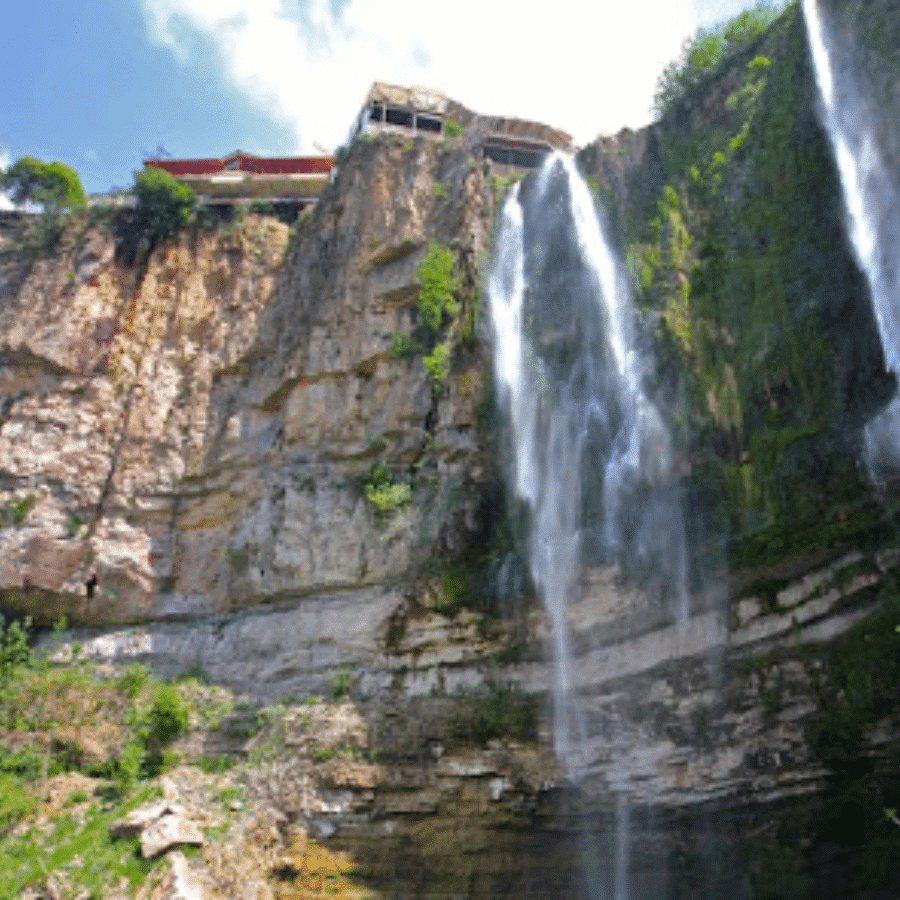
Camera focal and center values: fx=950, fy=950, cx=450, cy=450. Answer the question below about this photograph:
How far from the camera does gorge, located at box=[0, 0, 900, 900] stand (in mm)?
13266

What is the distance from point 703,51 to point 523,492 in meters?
11.9

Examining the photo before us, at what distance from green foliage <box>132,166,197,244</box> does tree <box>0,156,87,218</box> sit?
349 centimetres

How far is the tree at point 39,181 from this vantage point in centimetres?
2848

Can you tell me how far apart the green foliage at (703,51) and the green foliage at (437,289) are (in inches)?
227

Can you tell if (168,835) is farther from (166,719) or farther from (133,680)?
(133,680)

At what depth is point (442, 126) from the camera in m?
29.9

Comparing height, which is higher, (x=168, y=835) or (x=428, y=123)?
(x=428, y=123)

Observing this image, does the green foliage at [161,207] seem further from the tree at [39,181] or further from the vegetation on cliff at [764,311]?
the vegetation on cliff at [764,311]

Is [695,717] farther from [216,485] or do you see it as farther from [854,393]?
[216,485]

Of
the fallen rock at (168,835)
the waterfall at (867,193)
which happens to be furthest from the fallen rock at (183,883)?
the waterfall at (867,193)

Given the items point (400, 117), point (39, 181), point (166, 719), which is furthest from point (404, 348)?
point (39, 181)

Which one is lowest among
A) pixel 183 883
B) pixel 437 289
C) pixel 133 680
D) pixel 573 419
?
pixel 183 883

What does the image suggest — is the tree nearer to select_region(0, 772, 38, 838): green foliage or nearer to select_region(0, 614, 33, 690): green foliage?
select_region(0, 614, 33, 690): green foliage

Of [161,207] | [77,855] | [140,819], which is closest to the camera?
[77,855]
